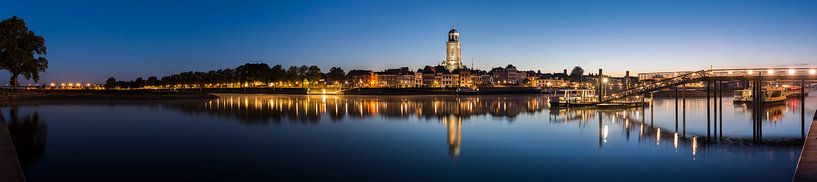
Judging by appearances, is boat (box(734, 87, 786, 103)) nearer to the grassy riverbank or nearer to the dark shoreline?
the dark shoreline

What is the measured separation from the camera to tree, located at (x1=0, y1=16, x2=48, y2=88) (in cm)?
5247

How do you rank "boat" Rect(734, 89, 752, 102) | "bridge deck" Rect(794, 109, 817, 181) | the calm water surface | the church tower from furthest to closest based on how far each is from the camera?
the church tower → "boat" Rect(734, 89, 752, 102) → the calm water surface → "bridge deck" Rect(794, 109, 817, 181)

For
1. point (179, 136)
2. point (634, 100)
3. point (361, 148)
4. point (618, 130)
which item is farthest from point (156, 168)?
point (634, 100)

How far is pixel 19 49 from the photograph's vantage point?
176 ft

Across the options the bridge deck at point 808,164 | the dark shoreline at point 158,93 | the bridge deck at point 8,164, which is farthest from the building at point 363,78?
the bridge deck at point 808,164

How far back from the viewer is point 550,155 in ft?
63.7

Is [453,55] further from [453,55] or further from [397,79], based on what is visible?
[397,79]

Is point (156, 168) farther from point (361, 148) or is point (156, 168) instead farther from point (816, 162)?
point (816, 162)

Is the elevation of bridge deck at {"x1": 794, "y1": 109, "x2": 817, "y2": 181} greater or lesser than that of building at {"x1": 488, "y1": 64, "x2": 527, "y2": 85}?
lesser

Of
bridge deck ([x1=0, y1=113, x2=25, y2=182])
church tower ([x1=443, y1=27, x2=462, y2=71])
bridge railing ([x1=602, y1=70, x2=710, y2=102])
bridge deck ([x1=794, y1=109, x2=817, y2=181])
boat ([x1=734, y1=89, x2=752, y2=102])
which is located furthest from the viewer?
church tower ([x1=443, y1=27, x2=462, y2=71])

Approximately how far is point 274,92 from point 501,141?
10795 cm

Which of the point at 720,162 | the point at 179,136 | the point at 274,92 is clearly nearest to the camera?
the point at 720,162

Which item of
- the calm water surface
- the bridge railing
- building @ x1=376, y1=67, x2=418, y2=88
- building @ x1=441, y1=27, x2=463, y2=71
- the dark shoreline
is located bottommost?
the calm water surface

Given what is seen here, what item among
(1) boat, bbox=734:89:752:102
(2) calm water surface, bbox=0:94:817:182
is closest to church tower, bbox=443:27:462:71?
(1) boat, bbox=734:89:752:102
